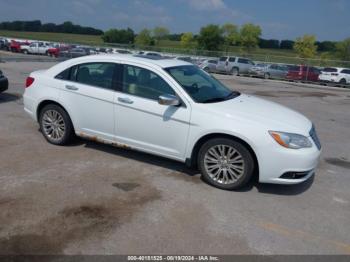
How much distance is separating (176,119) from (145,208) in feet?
4.25

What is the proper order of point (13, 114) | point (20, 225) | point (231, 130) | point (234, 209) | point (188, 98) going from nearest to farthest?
point (20, 225) < point (234, 209) < point (231, 130) < point (188, 98) < point (13, 114)

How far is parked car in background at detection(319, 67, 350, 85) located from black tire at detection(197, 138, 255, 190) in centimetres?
2393

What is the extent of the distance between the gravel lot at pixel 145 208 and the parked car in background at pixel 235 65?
2465 centimetres

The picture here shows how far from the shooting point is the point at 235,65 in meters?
29.8

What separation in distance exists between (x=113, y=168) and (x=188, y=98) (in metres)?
1.48

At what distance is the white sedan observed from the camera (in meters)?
4.37

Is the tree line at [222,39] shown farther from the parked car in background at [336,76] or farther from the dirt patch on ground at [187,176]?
the dirt patch on ground at [187,176]

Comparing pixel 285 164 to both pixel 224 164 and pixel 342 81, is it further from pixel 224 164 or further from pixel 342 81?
pixel 342 81

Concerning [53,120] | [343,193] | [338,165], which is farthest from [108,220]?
[338,165]

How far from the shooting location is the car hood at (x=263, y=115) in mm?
4450

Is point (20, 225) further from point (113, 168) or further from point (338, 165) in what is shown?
point (338, 165)

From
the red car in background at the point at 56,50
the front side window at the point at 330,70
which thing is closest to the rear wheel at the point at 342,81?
the front side window at the point at 330,70

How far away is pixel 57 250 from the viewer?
122 inches

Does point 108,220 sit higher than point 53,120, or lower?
lower
